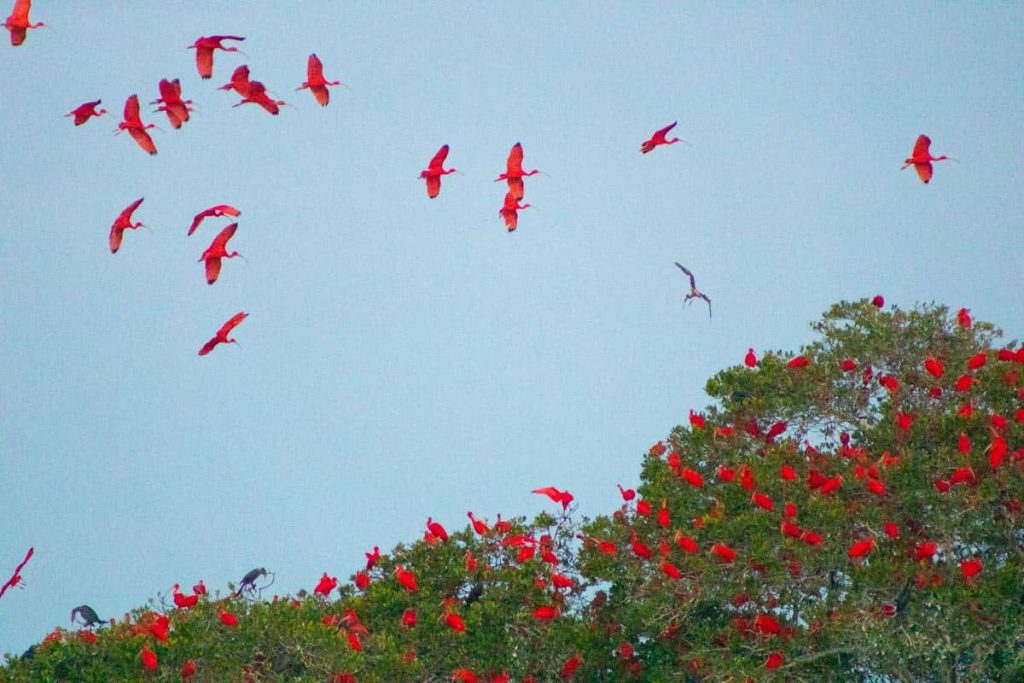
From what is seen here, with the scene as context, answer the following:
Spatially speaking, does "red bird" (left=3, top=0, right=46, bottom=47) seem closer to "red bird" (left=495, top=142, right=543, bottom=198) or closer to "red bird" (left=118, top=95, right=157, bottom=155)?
"red bird" (left=118, top=95, right=157, bottom=155)

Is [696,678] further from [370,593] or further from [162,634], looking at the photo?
Result: [162,634]

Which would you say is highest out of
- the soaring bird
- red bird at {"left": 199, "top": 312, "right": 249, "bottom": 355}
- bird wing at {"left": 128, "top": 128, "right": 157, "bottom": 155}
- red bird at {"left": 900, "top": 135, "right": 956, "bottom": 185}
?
red bird at {"left": 900, "top": 135, "right": 956, "bottom": 185}

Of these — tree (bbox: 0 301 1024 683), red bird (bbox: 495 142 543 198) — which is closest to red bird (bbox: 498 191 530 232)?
red bird (bbox: 495 142 543 198)

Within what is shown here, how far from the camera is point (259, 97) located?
1647 centimetres

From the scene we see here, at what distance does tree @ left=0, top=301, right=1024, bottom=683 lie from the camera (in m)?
15.6

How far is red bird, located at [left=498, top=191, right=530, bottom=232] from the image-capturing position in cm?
1798

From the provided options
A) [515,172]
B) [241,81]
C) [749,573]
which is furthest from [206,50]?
[749,573]

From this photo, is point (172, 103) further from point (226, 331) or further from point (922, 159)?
point (922, 159)

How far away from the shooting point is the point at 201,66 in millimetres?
16344

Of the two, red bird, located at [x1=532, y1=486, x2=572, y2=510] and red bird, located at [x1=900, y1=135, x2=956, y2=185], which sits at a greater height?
red bird, located at [x1=900, y1=135, x2=956, y2=185]

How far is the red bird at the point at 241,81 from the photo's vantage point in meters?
16.5

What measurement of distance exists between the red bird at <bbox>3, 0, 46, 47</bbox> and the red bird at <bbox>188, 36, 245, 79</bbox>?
5.96 feet

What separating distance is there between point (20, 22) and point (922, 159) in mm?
11129

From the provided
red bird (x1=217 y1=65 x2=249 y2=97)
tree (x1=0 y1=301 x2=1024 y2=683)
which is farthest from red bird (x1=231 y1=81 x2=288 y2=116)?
tree (x1=0 y1=301 x2=1024 y2=683)
